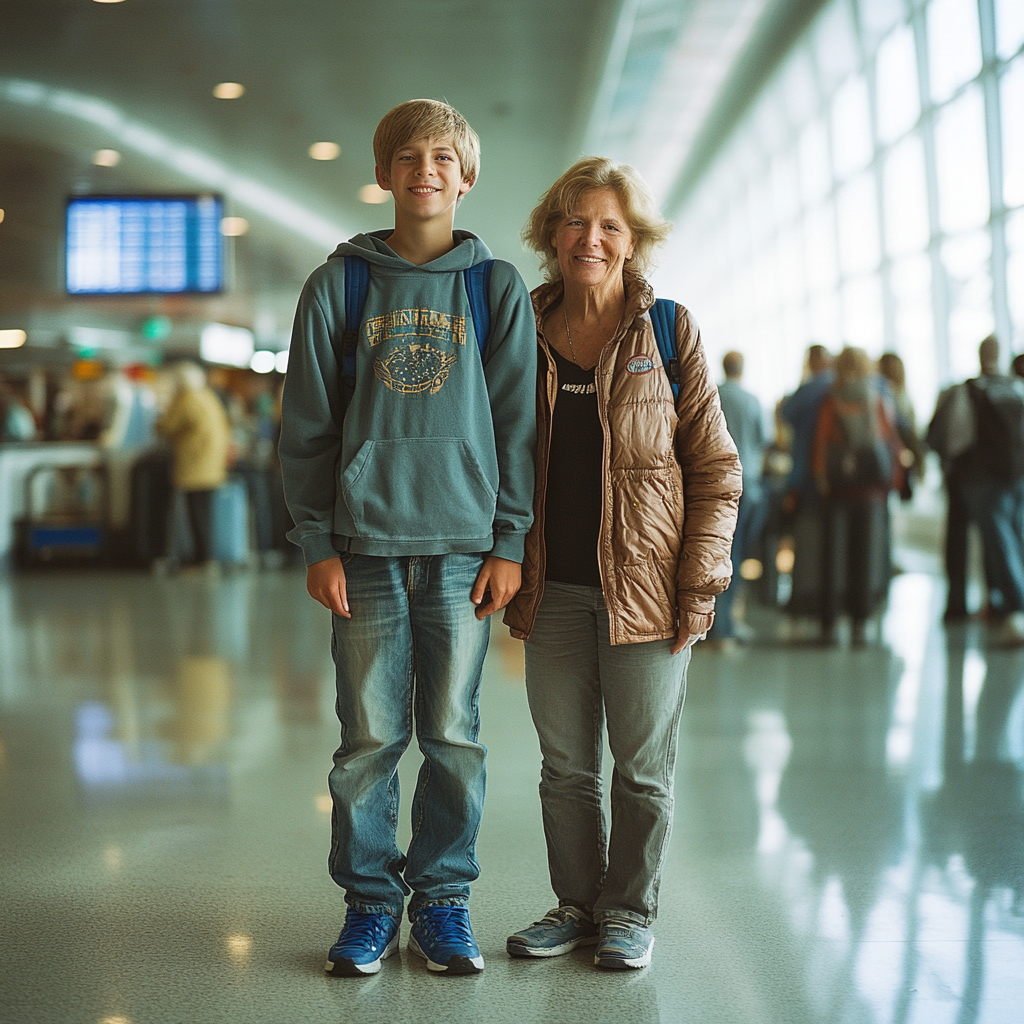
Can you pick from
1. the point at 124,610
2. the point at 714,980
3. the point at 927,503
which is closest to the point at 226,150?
the point at 124,610

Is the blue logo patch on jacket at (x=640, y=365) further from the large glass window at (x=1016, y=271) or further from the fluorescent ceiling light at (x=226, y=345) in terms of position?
the fluorescent ceiling light at (x=226, y=345)

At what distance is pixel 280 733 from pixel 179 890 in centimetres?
164

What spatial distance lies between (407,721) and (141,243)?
300 inches

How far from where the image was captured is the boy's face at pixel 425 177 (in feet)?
7.51

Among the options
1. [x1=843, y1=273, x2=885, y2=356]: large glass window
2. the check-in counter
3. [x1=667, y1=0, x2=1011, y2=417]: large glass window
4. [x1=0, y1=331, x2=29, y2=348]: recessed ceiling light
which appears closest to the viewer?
[x1=667, y1=0, x2=1011, y2=417]: large glass window

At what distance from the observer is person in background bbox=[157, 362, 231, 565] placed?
10578 millimetres

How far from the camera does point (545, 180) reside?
13.8 metres

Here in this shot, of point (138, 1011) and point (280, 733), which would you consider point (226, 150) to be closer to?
point (280, 733)

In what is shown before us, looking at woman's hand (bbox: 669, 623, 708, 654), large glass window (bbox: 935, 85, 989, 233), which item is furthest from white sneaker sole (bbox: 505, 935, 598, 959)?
large glass window (bbox: 935, 85, 989, 233)

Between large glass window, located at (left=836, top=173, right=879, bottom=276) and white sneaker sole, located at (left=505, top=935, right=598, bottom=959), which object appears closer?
white sneaker sole, located at (left=505, top=935, right=598, bottom=959)

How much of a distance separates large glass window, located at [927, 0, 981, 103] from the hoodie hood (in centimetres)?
925

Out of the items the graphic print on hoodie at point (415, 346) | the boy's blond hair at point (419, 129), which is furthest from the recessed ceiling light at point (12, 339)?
the graphic print on hoodie at point (415, 346)

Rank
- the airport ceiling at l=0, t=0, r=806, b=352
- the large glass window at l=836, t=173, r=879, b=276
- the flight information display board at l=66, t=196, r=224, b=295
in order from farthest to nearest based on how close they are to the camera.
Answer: the large glass window at l=836, t=173, r=879, b=276, the flight information display board at l=66, t=196, r=224, b=295, the airport ceiling at l=0, t=0, r=806, b=352

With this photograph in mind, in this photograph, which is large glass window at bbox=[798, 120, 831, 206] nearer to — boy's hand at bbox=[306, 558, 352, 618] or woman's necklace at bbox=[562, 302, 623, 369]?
woman's necklace at bbox=[562, 302, 623, 369]
